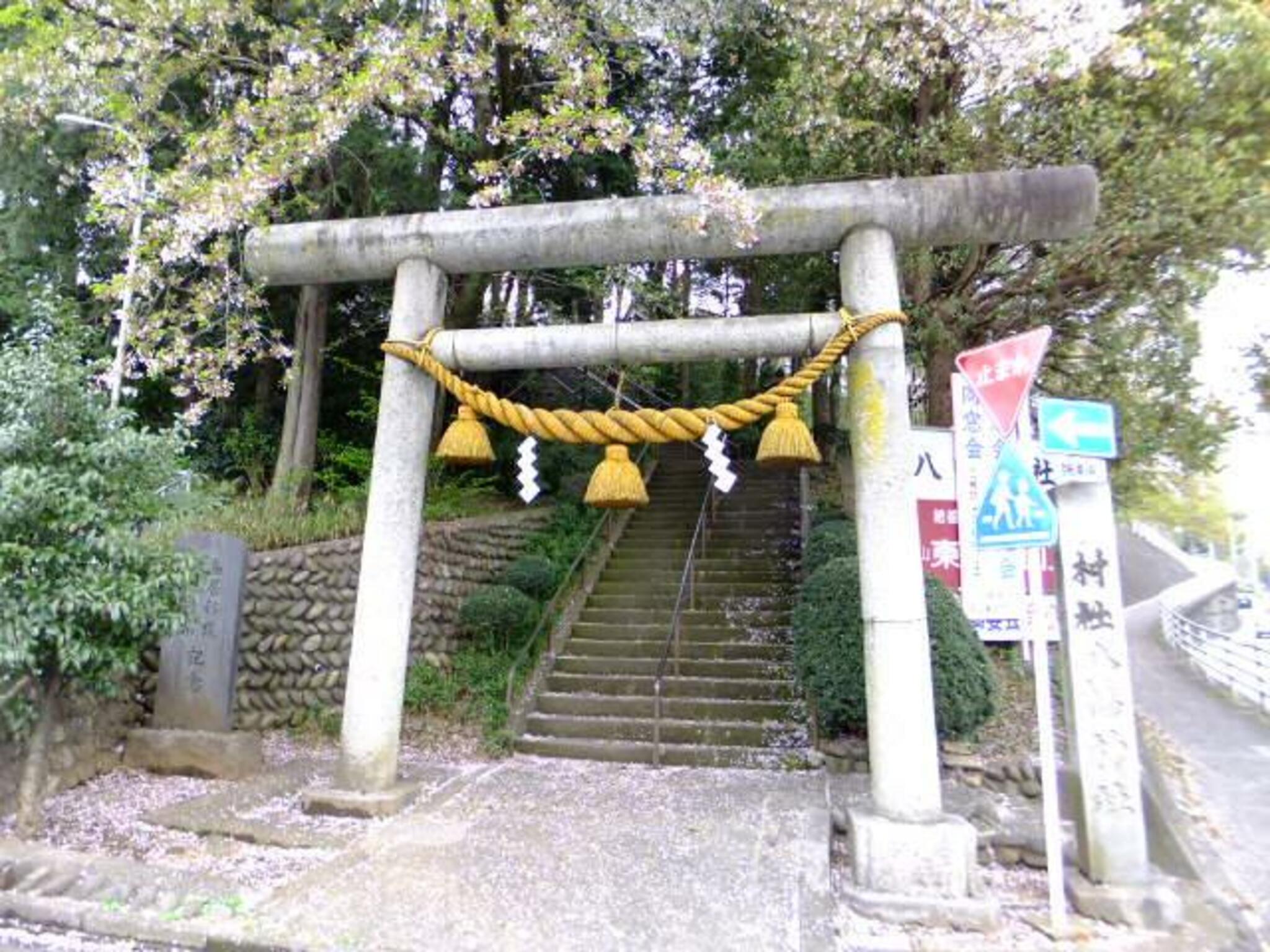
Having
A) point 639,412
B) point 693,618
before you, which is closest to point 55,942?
point 639,412

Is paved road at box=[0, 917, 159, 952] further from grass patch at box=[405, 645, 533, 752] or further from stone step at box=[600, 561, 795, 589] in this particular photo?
stone step at box=[600, 561, 795, 589]

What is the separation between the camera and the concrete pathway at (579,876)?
3.60 metres

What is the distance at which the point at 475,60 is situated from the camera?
6.59 meters

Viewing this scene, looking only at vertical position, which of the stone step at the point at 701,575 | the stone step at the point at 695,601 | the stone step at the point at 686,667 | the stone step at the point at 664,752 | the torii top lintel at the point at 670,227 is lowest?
the stone step at the point at 664,752

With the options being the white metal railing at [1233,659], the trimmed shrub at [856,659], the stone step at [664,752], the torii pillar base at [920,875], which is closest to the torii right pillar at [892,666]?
the torii pillar base at [920,875]

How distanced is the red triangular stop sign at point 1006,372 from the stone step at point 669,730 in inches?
153

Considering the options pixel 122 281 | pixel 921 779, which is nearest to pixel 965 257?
pixel 921 779

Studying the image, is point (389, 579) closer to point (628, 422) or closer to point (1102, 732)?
point (628, 422)

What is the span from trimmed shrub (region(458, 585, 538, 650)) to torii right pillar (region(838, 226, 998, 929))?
477 cm

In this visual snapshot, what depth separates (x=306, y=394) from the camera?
1027 cm

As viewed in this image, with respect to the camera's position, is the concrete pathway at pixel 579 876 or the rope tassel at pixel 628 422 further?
the rope tassel at pixel 628 422

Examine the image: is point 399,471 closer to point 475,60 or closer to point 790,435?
point 790,435

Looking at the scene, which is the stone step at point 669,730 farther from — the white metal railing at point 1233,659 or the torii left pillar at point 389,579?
the white metal railing at point 1233,659

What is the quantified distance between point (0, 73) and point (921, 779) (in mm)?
9504
